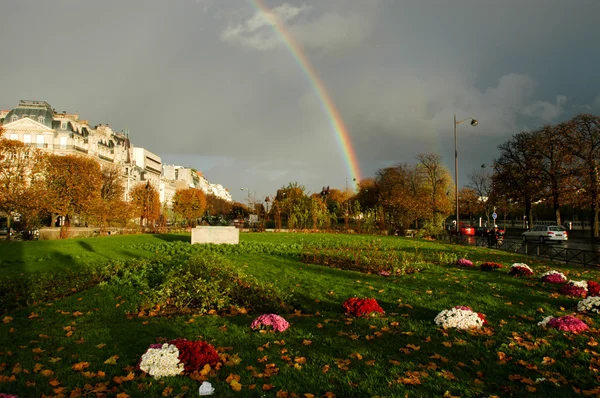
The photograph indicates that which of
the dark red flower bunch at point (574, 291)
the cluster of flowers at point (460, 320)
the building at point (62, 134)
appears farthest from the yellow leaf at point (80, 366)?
the building at point (62, 134)

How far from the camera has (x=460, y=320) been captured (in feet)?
24.1

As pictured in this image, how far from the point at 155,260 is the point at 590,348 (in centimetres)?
1310

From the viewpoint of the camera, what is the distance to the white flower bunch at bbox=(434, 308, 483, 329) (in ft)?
24.0


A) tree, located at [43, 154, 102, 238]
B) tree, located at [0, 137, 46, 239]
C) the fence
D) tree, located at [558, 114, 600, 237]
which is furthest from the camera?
tree, located at [558, 114, 600, 237]

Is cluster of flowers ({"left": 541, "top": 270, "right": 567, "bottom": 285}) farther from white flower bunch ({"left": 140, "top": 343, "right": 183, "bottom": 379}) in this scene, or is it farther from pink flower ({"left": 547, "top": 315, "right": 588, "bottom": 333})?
white flower bunch ({"left": 140, "top": 343, "right": 183, "bottom": 379})

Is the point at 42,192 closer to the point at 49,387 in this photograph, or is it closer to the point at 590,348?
Result: the point at 49,387

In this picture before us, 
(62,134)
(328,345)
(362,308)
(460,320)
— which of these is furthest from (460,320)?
(62,134)

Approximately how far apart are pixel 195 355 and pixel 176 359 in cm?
25

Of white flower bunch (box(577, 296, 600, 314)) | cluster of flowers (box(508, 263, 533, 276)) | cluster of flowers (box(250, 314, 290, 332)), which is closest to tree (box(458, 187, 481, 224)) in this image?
cluster of flowers (box(508, 263, 533, 276))

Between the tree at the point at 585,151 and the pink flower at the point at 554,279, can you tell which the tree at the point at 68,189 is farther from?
the tree at the point at 585,151

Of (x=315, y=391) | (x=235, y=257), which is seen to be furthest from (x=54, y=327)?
(x=235, y=257)

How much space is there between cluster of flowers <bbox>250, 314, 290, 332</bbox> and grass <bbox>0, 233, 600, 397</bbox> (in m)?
0.16

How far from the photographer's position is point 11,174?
32.2 metres

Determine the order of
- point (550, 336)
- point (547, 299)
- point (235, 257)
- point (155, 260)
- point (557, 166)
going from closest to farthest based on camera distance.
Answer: point (550, 336) → point (547, 299) → point (155, 260) → point (235, 257) → point (557, 166)
